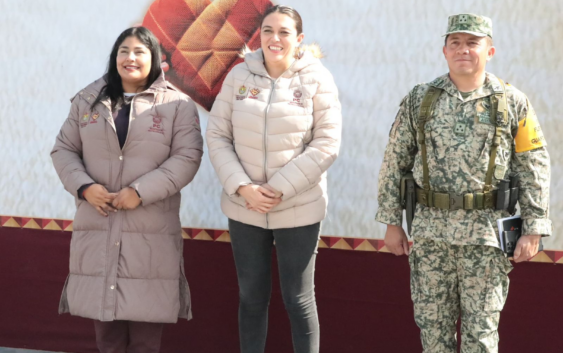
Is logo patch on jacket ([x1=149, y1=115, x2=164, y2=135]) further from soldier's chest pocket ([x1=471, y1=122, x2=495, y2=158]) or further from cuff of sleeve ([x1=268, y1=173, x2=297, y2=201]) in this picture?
soldier's chest pocket ([x1=471, y1=122, x2=495, y2=158])

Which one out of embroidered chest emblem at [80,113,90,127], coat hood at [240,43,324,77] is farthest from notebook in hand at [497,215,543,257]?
embroidered chest emblem at [80,113,90,127]

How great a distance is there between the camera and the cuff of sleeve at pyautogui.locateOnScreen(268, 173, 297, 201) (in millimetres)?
2805

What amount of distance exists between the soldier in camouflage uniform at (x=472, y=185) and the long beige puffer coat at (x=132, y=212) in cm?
110

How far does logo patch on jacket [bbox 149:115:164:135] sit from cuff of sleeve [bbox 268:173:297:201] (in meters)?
0.61

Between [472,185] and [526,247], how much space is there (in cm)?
32

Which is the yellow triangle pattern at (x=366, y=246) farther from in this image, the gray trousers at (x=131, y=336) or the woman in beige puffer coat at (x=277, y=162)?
the gray trousers at (x=131, y=336)

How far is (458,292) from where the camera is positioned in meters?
2.76

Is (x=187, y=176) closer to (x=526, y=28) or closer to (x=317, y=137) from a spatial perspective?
(x=317, y=137)

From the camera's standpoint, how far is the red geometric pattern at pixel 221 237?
3.28 metres

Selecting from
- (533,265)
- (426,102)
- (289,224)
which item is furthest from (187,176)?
(533,265)

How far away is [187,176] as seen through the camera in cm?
307

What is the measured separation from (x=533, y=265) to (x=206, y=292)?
171cm

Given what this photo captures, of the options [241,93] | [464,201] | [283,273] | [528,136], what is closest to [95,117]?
[241,93]

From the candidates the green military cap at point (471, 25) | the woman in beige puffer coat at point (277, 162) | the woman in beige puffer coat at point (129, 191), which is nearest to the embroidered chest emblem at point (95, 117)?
the woman in beige puffer coat at point (129, 191)
